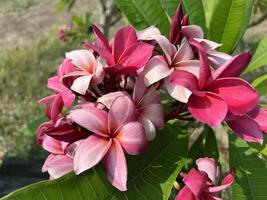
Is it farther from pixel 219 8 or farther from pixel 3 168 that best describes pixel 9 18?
pixel 219 8

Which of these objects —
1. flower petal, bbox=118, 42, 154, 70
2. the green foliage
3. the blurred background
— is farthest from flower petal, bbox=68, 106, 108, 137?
the green foliage

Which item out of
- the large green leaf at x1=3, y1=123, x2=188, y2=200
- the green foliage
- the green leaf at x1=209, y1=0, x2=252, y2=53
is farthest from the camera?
the green foliage

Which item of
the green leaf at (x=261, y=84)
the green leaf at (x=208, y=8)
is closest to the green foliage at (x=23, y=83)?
the green leaf at (x=208, y=8)

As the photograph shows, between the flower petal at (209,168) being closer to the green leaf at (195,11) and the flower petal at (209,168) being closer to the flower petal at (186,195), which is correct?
the flower petal at (186,195)

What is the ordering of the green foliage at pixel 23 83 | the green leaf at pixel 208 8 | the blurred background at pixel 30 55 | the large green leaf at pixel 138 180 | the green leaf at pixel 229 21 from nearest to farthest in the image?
the large green leaf at pixel 138 180
the green leaf at pixel 229 21
the green leaf at pixel 208 8
the blurred background at pixel 30 55
the green foliage at pixel 23 83

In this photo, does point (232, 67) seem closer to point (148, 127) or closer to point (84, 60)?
point (148, 127)

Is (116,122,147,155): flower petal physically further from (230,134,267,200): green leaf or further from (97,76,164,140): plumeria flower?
(230,134,267,200): green leaf

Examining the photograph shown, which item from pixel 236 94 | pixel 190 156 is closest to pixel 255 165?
pixel 190 156
